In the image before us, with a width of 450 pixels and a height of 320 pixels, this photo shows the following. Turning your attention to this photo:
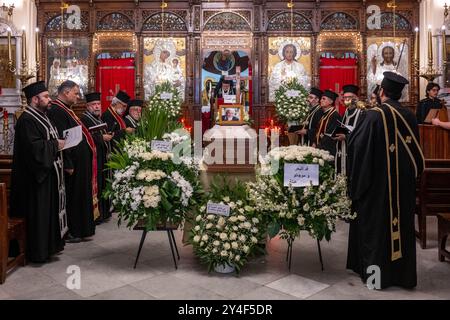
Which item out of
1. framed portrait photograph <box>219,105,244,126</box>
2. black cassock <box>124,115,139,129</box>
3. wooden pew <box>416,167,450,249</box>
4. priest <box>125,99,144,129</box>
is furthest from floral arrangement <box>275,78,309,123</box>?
wooden pew <box>416,167,450,249</box>

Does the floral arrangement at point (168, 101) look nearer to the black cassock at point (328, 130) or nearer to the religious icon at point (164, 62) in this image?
the religious icon at point (164, 62)

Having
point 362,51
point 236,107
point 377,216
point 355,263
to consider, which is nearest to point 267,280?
point 355,263

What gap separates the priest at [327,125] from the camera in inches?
312

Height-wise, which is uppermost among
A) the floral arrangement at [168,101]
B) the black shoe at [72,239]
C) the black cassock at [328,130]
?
the floral arrangement at [168,101]

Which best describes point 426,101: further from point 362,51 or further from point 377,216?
point 377,216

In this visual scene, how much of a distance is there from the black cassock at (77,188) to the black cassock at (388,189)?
3.66 meters

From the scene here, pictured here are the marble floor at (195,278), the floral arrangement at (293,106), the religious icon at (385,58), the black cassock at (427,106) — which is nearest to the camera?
the marble floor at (195,278)

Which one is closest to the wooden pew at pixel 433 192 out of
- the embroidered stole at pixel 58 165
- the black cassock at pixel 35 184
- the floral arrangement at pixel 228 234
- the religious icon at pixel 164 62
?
the floral arrangement at pixel 228 234

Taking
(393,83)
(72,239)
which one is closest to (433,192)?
(393,83)

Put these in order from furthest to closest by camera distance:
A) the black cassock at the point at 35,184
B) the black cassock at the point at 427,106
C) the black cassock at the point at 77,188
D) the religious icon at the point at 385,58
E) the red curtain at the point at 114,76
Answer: the red curtain at the point at 114,76 < the religious icon at the point at 385,58 < the black cassock at the point at 427,106 < the black cassock at the point at 77,188 < the black cassock at the point at 35,184

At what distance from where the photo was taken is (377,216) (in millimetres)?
4258

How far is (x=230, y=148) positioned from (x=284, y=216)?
5.67 ft

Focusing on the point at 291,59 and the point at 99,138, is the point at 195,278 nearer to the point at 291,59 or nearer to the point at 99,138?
the point at 99,138

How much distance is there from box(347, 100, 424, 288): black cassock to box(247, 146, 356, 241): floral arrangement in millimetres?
310
